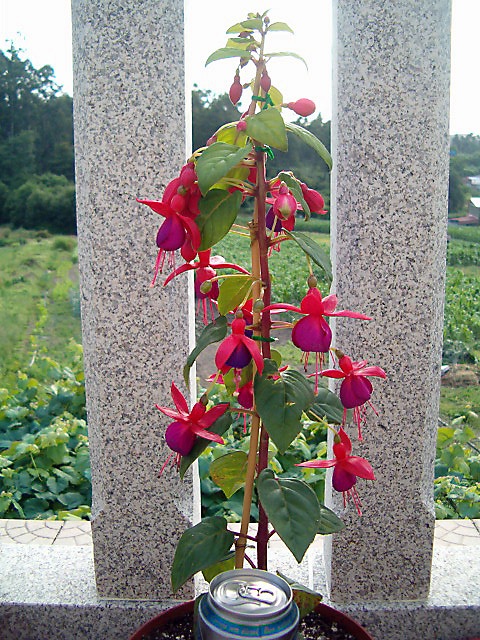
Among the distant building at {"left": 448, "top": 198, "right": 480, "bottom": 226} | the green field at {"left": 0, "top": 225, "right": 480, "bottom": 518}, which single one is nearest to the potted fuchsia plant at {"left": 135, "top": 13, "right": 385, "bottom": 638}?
the green field at {"left": 0, "top": 225, "right": 480, "bottom": 518}

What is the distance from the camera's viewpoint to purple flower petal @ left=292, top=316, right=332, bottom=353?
117cm

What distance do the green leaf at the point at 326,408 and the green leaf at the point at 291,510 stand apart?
0.15 meters

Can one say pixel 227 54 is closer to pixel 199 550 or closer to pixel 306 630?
pixel 199 550

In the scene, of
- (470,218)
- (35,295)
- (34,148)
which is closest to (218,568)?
(470,218)

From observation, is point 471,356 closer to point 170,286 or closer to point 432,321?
point 432,321

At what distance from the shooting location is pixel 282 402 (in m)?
1.25

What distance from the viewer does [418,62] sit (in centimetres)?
182

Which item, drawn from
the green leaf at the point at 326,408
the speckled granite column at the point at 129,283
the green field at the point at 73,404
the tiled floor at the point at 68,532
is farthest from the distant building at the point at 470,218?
the green leaf at the point at 326,408

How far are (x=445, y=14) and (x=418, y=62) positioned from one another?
0.46 ft

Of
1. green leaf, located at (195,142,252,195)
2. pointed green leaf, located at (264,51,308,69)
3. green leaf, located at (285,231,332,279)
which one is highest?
pointed green leaf, located at (264,51,308,69)

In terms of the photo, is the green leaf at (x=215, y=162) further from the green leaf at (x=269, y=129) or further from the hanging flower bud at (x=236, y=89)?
the hanging flower bud at (x=236, y=89)

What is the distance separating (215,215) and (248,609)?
2.25ft

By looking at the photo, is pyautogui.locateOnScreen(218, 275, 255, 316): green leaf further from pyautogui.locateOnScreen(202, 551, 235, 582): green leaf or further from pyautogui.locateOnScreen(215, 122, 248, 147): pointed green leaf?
pyautogui.locateOnScreen(202, 551, 235, 582): green leaf

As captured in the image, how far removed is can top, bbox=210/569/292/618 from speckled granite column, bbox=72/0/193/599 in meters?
0.72
